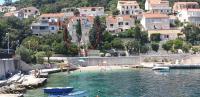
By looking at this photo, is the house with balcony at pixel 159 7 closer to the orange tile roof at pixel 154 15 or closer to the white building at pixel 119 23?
the orange tile roof at pixel 154 15

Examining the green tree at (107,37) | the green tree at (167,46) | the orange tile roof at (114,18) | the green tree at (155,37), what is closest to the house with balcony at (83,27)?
the orange tile roof at (114,18)

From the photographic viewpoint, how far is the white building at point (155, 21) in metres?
112

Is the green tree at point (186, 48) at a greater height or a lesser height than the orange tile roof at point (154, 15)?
lesser

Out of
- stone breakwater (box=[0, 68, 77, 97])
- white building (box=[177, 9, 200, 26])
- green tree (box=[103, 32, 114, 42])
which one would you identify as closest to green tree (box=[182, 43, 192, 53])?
green tree (box=[103, 32, 114, 42])

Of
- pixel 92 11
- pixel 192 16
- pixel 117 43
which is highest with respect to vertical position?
pixel 92 11

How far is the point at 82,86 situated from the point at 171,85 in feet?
35.2

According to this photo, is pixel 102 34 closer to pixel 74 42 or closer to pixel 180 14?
pixel 74 42

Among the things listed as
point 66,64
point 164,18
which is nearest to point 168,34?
point 164,18

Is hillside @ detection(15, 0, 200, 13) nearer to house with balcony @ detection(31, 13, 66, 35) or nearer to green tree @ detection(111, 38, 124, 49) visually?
house with balcony @ detection(31, 13, 66, 35)

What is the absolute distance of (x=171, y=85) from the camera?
6241 cm

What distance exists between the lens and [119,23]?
113 m

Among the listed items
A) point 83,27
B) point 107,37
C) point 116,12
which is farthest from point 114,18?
point 107,37

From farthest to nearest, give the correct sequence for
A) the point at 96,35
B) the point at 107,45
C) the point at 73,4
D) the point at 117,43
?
the point at 73,4 → the point at 96,35 → the point at 107,45 → the point at 117,43

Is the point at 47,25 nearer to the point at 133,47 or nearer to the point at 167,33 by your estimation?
the point at 133,47
